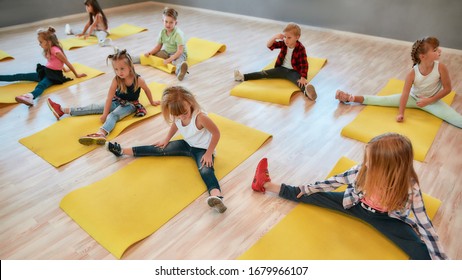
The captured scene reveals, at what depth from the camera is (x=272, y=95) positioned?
2.88m

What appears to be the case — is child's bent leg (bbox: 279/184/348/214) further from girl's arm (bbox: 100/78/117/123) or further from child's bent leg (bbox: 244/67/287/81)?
child's bent leg (bbox: 244/67/287/81)

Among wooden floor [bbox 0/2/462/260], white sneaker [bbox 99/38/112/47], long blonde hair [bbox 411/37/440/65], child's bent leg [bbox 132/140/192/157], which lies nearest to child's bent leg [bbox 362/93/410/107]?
wooden floor [bbox 0/2/462/260]

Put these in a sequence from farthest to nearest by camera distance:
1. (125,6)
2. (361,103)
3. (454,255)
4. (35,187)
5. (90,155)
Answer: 1. (125,6)
2. (361,103)
3. (90,155)
4. (35,187)
5. (454,255)

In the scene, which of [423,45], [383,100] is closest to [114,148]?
[383,100]

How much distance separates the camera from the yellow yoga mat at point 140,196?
168 centimetres

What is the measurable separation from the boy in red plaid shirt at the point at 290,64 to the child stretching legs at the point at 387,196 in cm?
133

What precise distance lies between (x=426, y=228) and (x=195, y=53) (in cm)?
317

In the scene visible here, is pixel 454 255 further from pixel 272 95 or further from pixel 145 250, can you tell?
pixel 272 95

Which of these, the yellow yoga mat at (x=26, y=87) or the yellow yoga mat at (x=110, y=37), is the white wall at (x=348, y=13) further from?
the yellow yoga mat at (x=26, y=87)

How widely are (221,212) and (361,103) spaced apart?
5.60 ft

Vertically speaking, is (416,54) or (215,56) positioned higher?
(416,54)

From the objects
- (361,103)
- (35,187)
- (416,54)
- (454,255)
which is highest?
(416,54)

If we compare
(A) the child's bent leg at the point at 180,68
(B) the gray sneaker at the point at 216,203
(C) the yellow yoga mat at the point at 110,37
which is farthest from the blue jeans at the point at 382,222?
(C) the yellow yoga mat at the point at 110,37

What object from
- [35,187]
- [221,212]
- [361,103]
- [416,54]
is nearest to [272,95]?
[361,103]
